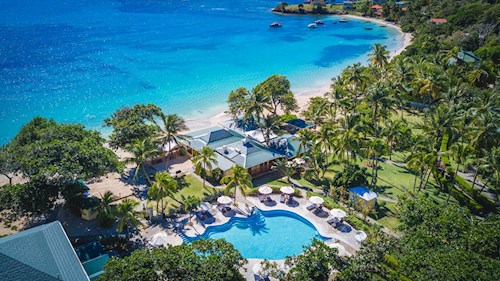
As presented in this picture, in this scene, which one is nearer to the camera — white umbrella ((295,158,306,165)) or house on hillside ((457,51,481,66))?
white umbrella ((295,158,306,165))

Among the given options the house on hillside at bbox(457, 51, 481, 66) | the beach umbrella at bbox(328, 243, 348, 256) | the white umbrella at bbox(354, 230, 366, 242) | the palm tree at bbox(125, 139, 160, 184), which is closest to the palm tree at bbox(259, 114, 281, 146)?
A: the palm tree at bbox(125, 139, 160, 184)

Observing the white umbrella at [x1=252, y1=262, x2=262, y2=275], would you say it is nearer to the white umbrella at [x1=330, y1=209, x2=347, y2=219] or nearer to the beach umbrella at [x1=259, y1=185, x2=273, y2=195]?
the white umbrella at [x1=330, y1=209, x2=347, y2=219]

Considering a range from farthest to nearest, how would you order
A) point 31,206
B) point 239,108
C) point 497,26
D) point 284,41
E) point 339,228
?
point 284,41, point 497,26, point 239,108, point 339,228, point 31,206

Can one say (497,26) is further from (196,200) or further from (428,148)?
(196,200)

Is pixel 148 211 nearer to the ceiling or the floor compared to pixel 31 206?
nearer to the floor

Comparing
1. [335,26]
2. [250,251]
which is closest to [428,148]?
[250,251]

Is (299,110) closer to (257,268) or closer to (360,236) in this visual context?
(360,236)
